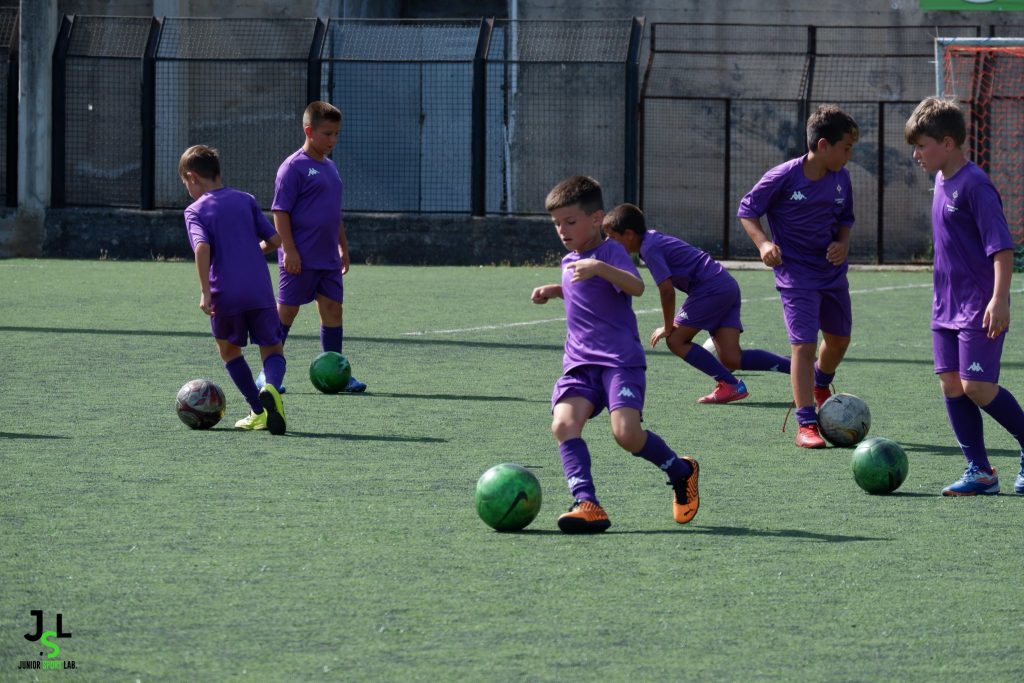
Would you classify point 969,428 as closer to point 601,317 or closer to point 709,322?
point 601,317

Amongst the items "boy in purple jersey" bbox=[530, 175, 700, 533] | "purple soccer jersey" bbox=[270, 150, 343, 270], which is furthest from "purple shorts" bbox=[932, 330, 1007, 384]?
"purple soccer jersey" bbox=[270, 150, 343, 270]

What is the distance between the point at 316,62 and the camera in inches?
888

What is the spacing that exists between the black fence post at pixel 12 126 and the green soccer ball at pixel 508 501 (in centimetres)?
1914

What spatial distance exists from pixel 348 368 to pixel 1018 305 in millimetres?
8773

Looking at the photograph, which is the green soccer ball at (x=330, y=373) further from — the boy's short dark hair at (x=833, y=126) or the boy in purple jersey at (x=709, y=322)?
the boy's short dark hair at (x=833, y=126)

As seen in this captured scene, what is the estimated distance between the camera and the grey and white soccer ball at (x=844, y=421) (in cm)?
782

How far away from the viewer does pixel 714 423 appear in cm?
883

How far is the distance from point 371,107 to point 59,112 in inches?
173

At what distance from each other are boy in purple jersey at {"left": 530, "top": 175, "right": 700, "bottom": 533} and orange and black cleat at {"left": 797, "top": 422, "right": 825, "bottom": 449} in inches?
78.0

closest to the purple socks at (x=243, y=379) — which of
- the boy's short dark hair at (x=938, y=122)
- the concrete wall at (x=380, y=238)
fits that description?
the boy's short dark hair at (x=938, y=122)

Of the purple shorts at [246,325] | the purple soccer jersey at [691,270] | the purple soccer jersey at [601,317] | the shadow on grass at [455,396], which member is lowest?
the shadow on grass at [455,396]

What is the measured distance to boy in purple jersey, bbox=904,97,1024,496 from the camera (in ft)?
20.6

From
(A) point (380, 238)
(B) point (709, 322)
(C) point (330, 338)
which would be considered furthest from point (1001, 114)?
(C) point (330, 338)

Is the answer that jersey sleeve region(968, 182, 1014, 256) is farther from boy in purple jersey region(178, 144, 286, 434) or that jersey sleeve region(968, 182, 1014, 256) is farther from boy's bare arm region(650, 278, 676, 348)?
boy in purple jersey region(178, 144, 286, 434)
